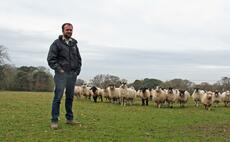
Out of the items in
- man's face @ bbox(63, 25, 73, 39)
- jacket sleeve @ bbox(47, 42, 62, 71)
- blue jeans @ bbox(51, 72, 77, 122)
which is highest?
man's face @ bbox(63, 25, 73, 39)

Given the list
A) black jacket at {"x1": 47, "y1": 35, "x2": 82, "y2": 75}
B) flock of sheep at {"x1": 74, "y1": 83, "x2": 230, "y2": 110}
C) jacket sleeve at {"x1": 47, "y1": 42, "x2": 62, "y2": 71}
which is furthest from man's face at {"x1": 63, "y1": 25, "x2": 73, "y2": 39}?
flock of sheep at {"x1": 74, "y1": 83, "x2": 230, "y2": 110}

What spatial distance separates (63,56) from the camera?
14500 mm

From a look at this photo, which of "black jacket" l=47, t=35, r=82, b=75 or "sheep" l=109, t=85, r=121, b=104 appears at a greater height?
"black jacket" l=47, t=35, r=82, b=75

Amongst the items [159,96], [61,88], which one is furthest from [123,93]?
[61,88]

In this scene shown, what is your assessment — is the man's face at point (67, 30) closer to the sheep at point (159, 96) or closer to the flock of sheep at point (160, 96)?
the flock of sheep at point (160, 96)

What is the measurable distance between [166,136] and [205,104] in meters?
19.8

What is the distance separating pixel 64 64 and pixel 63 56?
0.93 feet

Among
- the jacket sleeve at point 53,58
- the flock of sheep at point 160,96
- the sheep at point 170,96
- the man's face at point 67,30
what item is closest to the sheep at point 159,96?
the flock of sheep at point 160,96

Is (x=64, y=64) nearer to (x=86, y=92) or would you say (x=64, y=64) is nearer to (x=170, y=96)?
(x=170, y=96)

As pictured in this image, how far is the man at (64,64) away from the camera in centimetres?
1428

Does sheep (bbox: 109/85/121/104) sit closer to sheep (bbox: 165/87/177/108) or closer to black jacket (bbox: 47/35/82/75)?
sheep (bbox: 165/87/177/108)

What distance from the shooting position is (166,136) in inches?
526

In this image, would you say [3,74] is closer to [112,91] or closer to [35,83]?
[35,83]

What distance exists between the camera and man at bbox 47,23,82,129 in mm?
14281
